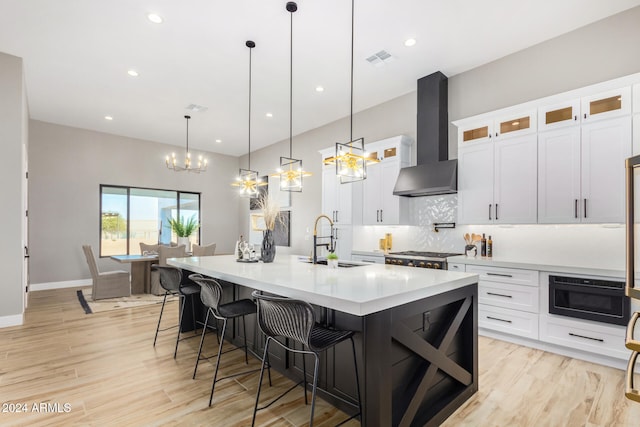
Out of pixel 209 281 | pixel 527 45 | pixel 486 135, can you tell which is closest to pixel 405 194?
pixel 486 135

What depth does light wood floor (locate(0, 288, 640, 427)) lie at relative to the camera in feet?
7.25

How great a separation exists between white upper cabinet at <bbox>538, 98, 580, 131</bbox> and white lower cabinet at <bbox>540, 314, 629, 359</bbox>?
204 centimetres

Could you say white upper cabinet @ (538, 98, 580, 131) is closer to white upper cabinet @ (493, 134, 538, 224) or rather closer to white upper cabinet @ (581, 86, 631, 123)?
white upper cabinet @ (581, 86, 631, 123)

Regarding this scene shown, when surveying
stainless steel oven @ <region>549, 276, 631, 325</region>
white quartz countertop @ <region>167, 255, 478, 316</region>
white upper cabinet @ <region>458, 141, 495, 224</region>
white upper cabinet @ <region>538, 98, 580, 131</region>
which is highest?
white upper cabinet @ <region>538, 98, 580, 131</region>

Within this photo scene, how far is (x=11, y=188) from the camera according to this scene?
13.8ft

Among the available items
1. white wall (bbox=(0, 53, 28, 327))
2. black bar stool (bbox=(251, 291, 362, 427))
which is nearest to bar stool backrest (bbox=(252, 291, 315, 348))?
black bar stool (bbox=(251, 291, 362, 427))

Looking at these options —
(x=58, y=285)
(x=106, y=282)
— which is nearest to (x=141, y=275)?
(x=106, y=282)

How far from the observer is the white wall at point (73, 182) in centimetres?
659

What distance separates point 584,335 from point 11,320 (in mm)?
6665

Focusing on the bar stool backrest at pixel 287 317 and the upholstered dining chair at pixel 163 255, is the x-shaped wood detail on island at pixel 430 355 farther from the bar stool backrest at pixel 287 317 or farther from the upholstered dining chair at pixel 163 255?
Result: the upholstered dining chair at pixel 163 255

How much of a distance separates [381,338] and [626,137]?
322 centimetres

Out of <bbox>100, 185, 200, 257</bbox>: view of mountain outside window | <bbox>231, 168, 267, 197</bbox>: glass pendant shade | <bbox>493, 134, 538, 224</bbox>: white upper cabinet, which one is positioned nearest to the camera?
<bbox>493, 134, 538, 224</bbox>: white upper cabinet

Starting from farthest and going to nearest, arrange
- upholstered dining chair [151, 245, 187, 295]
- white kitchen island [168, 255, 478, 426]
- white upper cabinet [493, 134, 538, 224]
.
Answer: upholstered dining chair [151, 245, 187, 295] → white upper cabinet [493, 134, 538, 224] → white kitchen island [168, 255, 478, 426]

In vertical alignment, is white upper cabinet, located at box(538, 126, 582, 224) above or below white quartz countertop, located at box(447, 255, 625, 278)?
above
